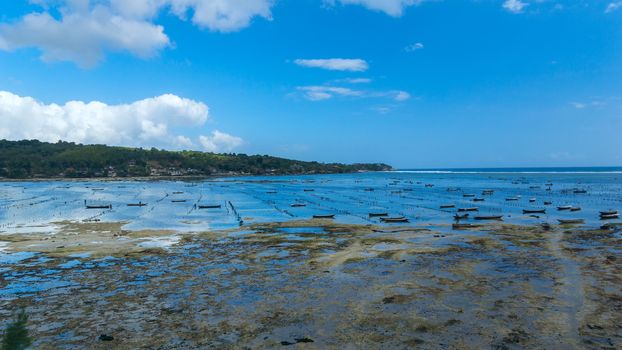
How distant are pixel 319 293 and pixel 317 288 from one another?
107 cm

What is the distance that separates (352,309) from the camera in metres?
22.0

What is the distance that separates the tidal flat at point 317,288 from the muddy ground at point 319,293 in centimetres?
10

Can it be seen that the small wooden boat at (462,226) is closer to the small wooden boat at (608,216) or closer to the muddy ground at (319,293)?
the muddy ground at (319,293)

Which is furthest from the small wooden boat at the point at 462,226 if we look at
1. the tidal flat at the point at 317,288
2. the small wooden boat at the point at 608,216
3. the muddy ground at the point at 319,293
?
the small wooden boat at the point at 608,216

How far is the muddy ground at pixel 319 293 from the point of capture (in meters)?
18.4

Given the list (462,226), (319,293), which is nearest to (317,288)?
(319,293)

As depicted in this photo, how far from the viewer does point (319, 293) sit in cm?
2480

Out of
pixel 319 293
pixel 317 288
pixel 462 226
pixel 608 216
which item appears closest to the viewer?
pixel 319 293

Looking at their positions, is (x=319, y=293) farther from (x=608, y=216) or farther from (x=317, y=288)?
(x=608, y=216)

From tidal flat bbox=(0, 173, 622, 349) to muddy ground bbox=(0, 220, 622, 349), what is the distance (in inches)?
4.1

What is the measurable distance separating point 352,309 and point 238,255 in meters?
Result: 16.3

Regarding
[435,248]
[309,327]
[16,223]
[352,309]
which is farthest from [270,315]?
[16,223]

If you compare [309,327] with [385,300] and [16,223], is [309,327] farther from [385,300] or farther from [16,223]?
[16,223]

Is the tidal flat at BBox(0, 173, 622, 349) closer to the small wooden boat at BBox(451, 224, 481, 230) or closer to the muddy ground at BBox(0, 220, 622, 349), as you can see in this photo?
the muddy ground at BBox(0, 220, 622, 349)
